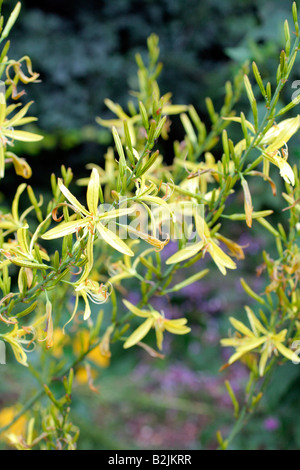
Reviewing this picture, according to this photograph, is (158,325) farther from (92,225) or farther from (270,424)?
(270,424)

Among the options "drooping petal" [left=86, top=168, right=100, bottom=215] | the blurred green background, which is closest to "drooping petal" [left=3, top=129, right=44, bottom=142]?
"drooping petal" [left=86, top=168, right=100, bottom=215]

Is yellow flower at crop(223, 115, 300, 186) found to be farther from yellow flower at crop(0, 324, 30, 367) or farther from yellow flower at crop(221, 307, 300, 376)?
yellow flower at crop(0, 324, 30, 367)

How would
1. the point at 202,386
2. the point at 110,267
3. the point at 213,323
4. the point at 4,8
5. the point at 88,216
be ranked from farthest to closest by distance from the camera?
the point at 202,386 < the point at 213,323 < the point at 4,8 < the point at 110,267 < the point at 88,216

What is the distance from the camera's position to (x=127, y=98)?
2.58 metres

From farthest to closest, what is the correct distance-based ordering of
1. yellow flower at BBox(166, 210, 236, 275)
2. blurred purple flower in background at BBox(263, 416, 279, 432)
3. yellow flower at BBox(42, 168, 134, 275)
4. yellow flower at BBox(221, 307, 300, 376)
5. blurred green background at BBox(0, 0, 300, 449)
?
blurred green background at BBox(0, 0, 300, 449) < blurred purple flower in background at BBox(263, 416, 279, 432) < yellow flower at BBox(221, 307, 300, 376) < yellow flower at BBox(166, 210, 236, 275) < yellow flower at BBox(42, 168, 134, 275)

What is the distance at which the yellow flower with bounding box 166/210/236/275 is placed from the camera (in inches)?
25.0

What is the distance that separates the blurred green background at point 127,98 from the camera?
2213 millimetres

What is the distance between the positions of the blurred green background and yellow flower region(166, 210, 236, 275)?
4.23 feet

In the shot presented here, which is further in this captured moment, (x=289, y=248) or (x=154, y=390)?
(x=154, y=390)

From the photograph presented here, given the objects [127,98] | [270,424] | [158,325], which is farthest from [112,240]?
[127,98]
